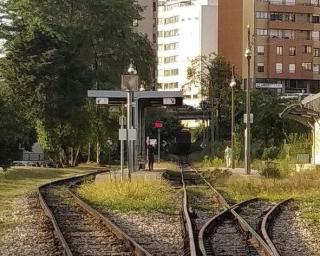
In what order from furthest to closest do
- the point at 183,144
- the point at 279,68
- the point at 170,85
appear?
1. the point at 170,85
2. the point at 279,68
3. the point at 183,144

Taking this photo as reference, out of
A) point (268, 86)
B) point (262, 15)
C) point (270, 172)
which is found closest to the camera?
point (270, 172)

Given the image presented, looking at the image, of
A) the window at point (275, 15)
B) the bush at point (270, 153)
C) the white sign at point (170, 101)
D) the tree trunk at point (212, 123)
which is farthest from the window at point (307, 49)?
the white sign at point (170, 101)

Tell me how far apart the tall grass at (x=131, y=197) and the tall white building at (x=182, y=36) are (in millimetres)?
96897

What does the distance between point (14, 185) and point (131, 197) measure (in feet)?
32.4

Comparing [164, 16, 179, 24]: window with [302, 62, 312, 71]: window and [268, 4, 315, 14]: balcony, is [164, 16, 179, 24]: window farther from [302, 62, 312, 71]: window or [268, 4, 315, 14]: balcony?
[302, 62, 312, 71]: window

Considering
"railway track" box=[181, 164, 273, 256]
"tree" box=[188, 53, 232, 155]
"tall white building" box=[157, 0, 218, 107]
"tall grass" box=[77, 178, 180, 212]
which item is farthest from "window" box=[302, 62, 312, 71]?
"railway track" box=[181, 164, 273, 256]

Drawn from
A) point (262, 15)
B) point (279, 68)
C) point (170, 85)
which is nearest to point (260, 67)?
point (279, 68)

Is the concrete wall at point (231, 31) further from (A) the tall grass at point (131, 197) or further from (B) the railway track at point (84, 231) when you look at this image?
(B) the railway track at point (84, 231)

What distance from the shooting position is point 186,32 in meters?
135

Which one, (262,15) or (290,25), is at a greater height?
(262,15)

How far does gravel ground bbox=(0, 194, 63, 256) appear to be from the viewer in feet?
39.4

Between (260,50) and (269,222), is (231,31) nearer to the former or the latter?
(260,50)

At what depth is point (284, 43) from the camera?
112 metres

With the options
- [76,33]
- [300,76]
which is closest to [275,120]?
[76,33]
